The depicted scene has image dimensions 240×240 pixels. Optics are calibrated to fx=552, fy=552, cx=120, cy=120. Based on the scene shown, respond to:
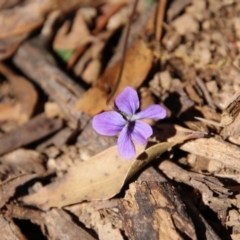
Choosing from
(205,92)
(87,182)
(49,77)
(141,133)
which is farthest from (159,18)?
(87,182)

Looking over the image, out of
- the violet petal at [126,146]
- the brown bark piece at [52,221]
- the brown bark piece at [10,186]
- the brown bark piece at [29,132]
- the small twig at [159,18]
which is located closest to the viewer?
the violet petal at [126,146]

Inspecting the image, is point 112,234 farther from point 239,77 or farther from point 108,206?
point 239,77

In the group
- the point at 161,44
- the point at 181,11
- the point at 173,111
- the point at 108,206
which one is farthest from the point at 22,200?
the point at 181,11

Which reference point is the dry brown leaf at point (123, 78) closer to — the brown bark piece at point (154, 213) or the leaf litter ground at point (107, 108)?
the leaf litter ground at point (107, 108)

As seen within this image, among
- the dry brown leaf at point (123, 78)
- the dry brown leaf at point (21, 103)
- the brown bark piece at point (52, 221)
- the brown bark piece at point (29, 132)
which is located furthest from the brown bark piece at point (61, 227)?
the dry brown leaf at point (21, 103)

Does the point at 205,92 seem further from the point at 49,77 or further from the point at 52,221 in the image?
the point at 52,221
